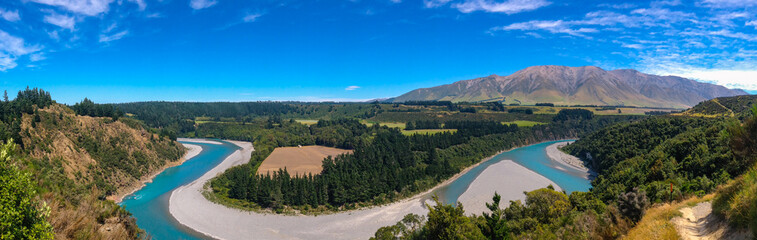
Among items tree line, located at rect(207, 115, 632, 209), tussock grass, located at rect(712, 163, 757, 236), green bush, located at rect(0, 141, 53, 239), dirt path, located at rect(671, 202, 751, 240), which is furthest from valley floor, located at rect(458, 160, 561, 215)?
green bush, located at rect(0, 141, 53, 239)

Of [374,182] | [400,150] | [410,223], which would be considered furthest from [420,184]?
[410,223]

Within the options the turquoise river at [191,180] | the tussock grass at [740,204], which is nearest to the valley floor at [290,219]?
the turquoise river at [191,180]

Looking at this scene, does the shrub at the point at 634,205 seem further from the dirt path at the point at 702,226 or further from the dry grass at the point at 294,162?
the dry grass at the point at 294,162

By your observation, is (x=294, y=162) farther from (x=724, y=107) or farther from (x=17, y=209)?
(x=724, y=107)

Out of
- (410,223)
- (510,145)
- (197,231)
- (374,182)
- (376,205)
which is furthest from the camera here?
(510,145)

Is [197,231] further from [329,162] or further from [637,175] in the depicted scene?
[637,175]

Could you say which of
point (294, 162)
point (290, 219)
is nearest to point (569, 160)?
point (294, 162)
